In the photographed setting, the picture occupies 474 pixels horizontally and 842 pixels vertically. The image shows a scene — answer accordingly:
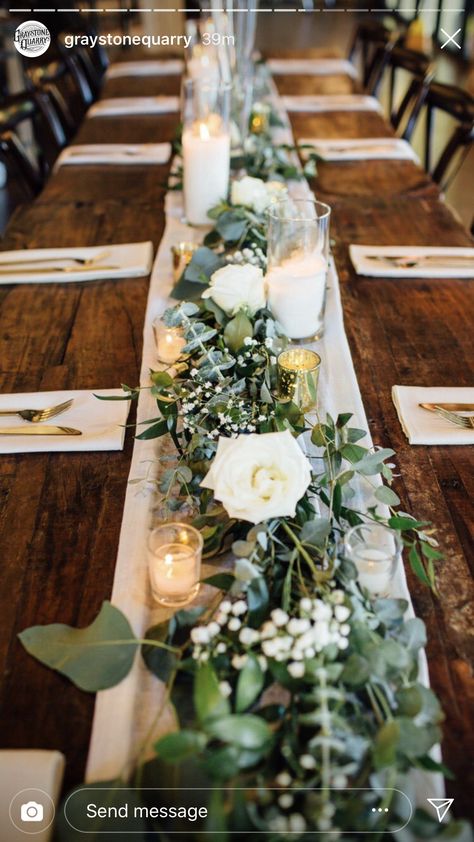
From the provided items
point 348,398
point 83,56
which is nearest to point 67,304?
point 348,398

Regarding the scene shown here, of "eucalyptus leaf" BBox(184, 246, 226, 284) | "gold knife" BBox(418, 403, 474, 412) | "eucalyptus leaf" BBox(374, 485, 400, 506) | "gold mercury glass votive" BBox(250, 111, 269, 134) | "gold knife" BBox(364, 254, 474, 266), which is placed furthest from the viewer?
"gold mercury glass votive" BBox(250, 111, 269, 134)

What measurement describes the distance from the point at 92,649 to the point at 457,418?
639mm

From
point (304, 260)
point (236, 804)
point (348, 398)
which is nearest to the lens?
point (236, 804)

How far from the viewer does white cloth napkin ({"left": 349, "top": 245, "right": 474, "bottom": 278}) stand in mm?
1617

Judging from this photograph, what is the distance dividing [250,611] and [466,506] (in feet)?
1.30

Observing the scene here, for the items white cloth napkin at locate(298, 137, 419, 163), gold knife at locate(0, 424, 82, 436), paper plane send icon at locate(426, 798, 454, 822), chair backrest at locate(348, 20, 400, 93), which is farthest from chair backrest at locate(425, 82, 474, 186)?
paper plane send icon at locate(426, 798, 454, 822)

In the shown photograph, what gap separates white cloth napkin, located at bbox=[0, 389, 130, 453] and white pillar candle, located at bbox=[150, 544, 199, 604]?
30 cm

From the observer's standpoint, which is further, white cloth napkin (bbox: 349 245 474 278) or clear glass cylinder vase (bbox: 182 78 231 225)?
clear glass cylinder vase (bbox: 182 78 231 225)

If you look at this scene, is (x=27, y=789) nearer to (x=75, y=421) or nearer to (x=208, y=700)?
(x=208, y=700)

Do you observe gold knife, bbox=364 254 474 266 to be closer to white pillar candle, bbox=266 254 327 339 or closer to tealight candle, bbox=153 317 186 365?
white pillar candle, bbox=266 254 327 339

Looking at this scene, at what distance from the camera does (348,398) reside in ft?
3.90

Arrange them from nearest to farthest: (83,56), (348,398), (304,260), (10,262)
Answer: (348,398), (304,260), (10,262), (83,56)

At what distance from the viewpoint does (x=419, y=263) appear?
5.40ft

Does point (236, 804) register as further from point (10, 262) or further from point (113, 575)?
point (10, 262)
